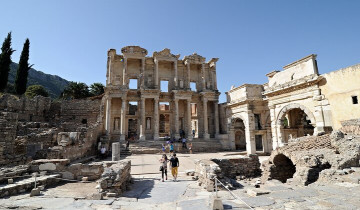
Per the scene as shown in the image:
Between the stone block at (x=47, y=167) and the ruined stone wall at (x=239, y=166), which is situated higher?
the stone block at (x=47, y=167)

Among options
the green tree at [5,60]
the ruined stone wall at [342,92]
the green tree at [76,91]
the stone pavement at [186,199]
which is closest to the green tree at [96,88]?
the green tree at [76,91]

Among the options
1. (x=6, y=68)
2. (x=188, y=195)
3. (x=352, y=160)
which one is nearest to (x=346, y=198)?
(x=352, y=160)

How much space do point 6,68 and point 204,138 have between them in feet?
117

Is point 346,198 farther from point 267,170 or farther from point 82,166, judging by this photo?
point 82,166

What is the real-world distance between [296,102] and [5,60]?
4423 centimetres

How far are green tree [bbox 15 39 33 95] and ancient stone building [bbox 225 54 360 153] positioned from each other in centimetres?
3588

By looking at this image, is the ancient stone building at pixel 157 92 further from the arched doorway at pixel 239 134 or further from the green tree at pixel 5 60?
the green tree at pixel 5 60

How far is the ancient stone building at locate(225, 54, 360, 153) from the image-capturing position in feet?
41.6

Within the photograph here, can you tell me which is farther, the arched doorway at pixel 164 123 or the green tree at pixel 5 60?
the arched doorway at pixel 164 123

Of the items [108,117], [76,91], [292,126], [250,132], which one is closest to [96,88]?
[76,91]

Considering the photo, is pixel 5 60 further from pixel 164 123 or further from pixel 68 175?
pixel 68 175

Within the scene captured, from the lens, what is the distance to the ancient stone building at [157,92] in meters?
25.8

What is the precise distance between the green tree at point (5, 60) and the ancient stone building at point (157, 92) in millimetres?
20277

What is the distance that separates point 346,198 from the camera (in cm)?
532
